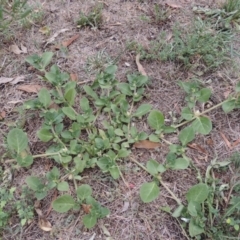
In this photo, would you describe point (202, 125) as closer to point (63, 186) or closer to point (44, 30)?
point (63, 186)

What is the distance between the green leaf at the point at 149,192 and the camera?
1.97 meters

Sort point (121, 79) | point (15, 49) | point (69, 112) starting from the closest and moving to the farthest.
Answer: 1. point (69, 112)
2. point (121, 79)
3. point (15, 49)

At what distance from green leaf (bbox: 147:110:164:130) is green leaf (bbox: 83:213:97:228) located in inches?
24.4

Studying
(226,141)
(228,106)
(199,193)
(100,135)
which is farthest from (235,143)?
(100,135)

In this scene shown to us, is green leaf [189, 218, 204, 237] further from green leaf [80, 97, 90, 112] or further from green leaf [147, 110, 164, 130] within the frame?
green leaf [80, 97, 90, 112]

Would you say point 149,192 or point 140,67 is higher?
point 140,67

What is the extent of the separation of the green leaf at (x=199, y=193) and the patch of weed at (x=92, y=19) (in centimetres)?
133

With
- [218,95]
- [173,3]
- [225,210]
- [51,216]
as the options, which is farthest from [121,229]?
[173,3]

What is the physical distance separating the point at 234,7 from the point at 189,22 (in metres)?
0.33

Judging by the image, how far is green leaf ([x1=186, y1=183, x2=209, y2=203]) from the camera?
1933 millimetres

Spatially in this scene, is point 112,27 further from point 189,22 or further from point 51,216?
point 51,216

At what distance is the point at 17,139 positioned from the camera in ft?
6.88

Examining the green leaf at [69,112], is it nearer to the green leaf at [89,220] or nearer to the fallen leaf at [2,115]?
the fallen leaf at [2,115]

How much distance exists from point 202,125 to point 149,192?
50cm
